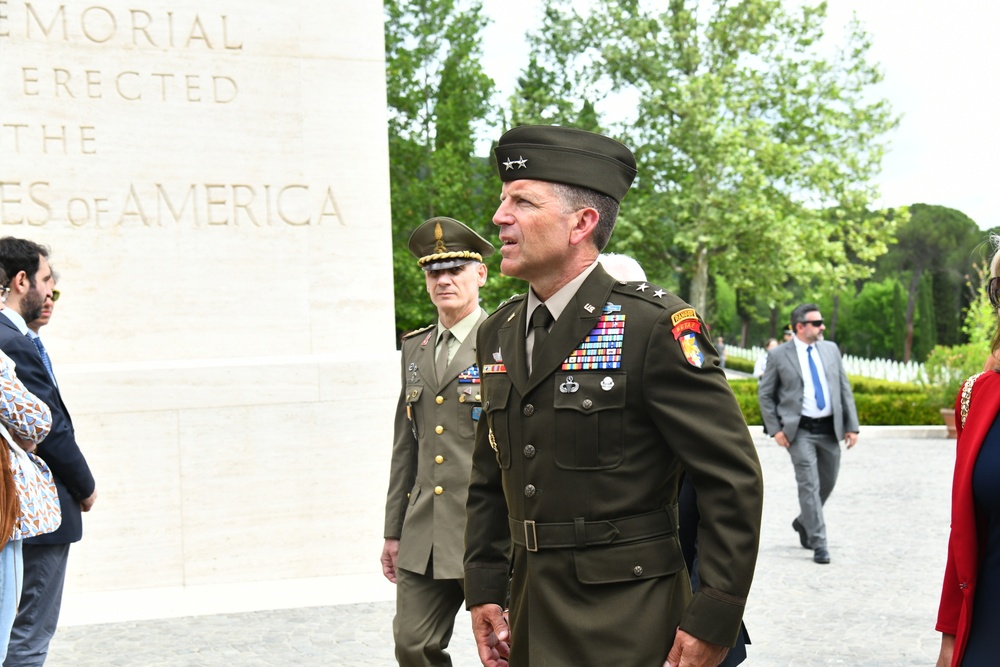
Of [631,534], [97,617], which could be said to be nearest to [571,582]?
[631,534]

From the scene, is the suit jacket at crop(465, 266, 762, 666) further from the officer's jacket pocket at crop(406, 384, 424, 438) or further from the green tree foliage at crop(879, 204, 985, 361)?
the green tree foliage at crop(879, 204, 985, 361)

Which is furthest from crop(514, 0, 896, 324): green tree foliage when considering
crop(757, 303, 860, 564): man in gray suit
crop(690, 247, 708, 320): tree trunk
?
crop(757, 303, 860, 564): man in gray suit

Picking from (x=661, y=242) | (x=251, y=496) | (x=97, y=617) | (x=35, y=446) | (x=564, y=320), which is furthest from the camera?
(x=661, y=242)

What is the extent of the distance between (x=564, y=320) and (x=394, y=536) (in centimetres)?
220

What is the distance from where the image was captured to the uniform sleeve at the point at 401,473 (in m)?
4.69

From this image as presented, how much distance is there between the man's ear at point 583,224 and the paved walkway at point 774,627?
3.44 metres

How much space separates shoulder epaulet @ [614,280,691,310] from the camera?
2.67m

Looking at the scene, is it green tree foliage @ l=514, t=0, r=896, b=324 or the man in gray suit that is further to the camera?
green tree foliage @ l=514, t=0, r=896, b=324

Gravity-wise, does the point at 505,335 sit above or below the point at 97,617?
above

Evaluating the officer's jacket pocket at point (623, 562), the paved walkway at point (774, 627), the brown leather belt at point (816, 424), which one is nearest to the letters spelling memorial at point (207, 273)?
the paved walkway at point (774, 627)

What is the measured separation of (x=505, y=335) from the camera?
2.89 m

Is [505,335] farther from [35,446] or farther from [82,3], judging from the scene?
[82,3]

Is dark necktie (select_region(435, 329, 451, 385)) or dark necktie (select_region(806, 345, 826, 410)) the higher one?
dark necktie (select_region(435, 329, 451, 385))

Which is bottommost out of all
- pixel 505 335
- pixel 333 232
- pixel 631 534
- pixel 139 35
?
pixel 631 534
